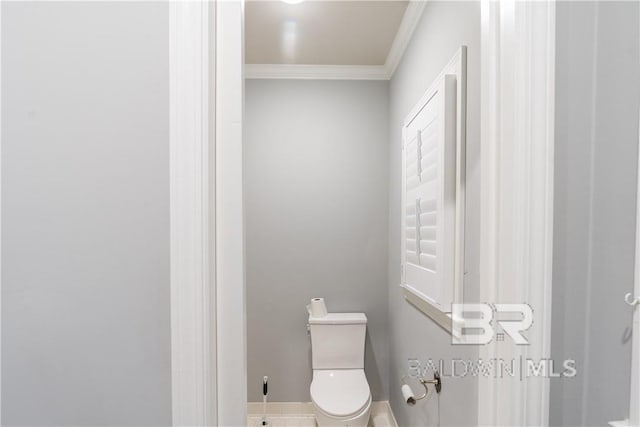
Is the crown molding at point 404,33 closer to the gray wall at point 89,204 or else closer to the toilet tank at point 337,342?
the gray wall at point 89,204

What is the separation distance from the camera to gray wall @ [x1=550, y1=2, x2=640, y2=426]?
0.78m

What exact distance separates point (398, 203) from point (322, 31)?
1179 mm

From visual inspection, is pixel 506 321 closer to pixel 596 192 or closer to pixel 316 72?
pixel 596 192

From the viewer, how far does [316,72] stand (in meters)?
2.75

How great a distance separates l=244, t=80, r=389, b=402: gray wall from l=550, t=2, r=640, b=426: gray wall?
77.8 inches

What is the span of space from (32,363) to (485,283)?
954mm

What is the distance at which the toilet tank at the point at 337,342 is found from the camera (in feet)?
8.43

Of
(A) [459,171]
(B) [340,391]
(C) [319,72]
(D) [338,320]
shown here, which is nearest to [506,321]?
(A) [459,171]

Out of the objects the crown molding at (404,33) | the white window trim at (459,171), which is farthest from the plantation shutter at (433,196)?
the crown molding at (404,33)

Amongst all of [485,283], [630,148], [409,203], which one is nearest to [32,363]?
[485,283]

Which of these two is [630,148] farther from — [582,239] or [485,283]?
[485,283]

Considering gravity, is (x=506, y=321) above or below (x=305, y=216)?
below

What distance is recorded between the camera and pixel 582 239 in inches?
31.8

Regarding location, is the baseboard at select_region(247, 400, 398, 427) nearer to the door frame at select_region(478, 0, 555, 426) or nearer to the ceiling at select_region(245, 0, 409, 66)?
the door frame at select_region(478, 0, 555, 426)
